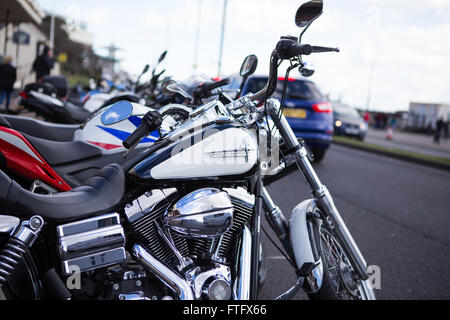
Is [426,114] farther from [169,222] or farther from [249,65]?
[169,222]

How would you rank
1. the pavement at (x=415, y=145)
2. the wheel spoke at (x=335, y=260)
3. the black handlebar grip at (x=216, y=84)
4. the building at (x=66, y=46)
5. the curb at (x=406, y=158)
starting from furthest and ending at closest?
the building at (x=66, y=46) < the pavement at (x=415, y=145) < the curb at (x=406, y=158) < the black handlebar grip at (x=216, y=84) < the wheel spoke at (x=335, y=260)

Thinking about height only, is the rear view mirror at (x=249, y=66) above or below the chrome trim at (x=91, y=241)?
above

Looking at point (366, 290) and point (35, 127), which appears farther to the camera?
point (35, 127)

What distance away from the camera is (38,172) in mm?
2367

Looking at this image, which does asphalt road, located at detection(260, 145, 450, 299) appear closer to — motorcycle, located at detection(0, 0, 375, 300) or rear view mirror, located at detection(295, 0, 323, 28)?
motorcycle, located at detection(0, 0, 375, 300)

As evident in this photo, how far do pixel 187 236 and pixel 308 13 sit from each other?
1064mm

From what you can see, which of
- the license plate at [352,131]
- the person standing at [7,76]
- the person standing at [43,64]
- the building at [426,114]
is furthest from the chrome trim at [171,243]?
the building at [426,114]

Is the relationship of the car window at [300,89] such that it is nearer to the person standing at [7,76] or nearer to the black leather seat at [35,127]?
the black leather seat at [35,127]

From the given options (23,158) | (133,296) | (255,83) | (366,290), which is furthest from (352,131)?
(133,296)

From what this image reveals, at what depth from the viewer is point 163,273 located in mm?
1830

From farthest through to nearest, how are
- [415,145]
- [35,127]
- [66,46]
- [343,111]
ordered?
[66,46]
[415,145]
[343,111]
[35,127]

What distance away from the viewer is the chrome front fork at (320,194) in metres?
2.29

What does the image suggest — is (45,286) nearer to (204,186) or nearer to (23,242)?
(23,242)

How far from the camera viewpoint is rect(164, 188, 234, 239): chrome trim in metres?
1.81
